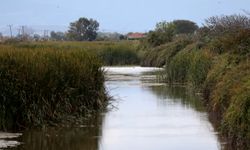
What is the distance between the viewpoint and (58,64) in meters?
17.8

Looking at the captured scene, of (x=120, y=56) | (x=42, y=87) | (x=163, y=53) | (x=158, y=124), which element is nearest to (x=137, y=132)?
(x=158, y=124)

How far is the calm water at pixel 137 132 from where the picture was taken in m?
14.0

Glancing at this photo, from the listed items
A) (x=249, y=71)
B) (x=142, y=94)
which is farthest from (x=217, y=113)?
(x=142, y=94)

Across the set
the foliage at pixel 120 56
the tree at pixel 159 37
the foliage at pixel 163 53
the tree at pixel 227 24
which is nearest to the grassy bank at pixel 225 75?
the tree at pixel 227 24

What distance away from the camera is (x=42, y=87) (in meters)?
16.7

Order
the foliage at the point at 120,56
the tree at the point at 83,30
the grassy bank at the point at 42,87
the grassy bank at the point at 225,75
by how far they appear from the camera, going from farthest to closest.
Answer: the tree at the point at 83,30, the foliage at the point at 120,56, the grassy bank at the point at 42,87, the grassy bank at the point at 225,75

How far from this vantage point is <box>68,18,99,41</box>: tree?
92375mm

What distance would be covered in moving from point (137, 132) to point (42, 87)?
2715mm

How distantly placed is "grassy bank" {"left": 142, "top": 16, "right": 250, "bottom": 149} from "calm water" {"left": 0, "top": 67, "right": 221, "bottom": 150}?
21.1 inches

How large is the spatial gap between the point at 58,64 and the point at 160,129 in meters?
3.45

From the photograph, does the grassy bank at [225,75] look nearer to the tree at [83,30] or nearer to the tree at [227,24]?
the tree at [227,24]

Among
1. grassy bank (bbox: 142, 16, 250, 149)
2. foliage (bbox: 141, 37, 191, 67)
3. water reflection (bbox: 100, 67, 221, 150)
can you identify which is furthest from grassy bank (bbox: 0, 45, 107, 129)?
foliage (bbox: 141, 37, 191, 67)

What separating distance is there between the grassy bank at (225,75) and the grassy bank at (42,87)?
3.57 meters

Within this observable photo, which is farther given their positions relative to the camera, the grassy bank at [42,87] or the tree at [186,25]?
the tree at [186,25]
